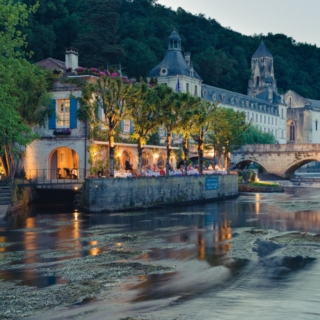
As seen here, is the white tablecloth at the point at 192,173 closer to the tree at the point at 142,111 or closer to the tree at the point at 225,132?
the tree at the point at 142,111

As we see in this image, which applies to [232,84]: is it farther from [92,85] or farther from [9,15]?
[9,15]

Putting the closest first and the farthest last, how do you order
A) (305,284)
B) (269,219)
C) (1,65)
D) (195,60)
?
(305,284)
(1,65)
(269,219)
(195,60)

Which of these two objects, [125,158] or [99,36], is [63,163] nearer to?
[125,158]

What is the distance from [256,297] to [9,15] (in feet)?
70.2

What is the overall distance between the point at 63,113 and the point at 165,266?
2532 cm

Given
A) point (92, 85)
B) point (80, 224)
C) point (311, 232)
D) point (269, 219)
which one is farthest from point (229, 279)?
point (92, 85)

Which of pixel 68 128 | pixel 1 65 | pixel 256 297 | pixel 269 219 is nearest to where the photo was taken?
pixel 256 297

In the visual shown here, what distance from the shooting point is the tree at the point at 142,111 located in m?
40.1

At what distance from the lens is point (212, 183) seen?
1922 inches

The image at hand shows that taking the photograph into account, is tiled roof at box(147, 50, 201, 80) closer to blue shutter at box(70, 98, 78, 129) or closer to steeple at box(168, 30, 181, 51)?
steeple at box(168, 30, 181, 51)

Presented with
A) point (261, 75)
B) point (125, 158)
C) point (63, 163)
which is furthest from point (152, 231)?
point (261, 75)

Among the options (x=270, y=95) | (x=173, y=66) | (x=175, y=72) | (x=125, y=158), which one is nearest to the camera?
(x=125, y=158)

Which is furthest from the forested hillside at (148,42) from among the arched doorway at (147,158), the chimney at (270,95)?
the arched doorway at (147,158)

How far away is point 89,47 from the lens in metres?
92.6
